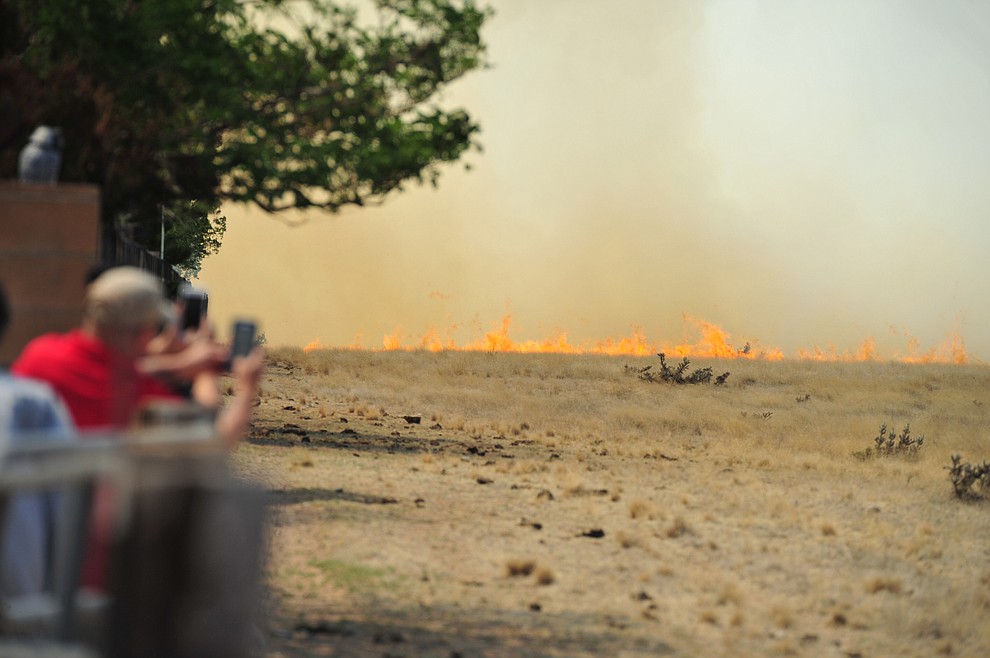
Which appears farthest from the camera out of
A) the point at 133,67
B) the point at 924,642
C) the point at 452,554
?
the point at 133,67

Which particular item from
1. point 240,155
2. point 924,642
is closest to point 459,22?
point 240,155

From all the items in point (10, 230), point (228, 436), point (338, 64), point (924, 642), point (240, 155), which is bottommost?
point (924, 642)

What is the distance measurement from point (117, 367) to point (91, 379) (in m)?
0.40

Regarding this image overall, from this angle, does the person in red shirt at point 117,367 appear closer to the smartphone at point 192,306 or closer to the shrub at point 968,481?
the smartphone at point 192,306

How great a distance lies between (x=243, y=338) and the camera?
440 cm

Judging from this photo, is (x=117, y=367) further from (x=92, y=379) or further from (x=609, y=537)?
(x=609, y=537)

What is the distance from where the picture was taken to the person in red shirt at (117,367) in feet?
12.6

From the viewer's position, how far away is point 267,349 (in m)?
45.6

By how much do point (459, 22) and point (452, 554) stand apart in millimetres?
7201

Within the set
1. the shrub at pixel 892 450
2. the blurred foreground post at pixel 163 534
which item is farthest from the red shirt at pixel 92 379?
the shrub at pixel 892 450

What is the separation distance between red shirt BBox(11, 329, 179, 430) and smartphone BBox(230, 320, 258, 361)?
0.40 meters

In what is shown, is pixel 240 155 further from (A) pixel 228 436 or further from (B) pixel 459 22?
(A) pixel 228 436

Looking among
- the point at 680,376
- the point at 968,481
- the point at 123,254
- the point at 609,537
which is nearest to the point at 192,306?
the point at 123,254

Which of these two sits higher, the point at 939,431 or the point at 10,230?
the point at 10,230
